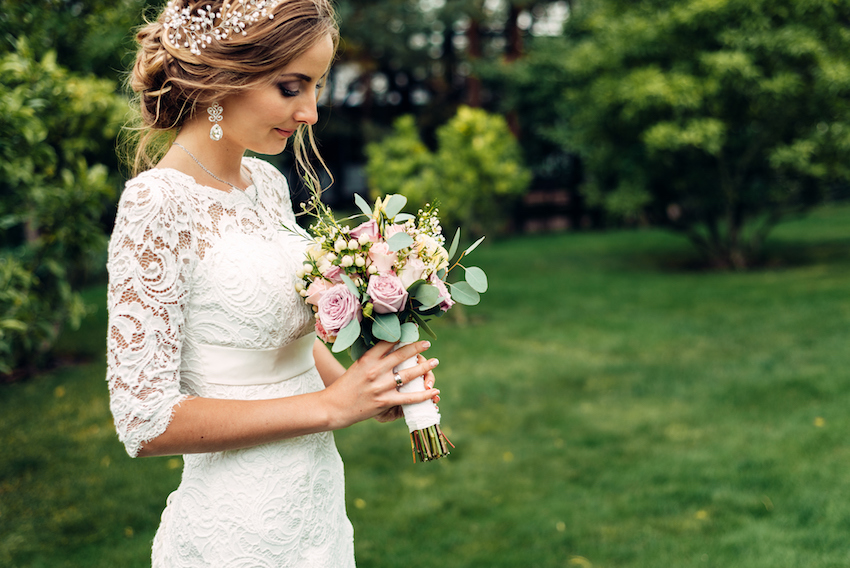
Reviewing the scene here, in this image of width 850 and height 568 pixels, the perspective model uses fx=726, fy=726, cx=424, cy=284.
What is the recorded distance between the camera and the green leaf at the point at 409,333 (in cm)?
183

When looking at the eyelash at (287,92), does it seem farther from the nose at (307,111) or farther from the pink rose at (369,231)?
the pink rose at (369,231)

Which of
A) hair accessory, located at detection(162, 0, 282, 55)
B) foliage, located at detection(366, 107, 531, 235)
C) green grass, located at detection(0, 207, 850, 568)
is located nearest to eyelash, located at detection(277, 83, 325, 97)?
hair accessory, located at detection(162, 0, 282, 55)

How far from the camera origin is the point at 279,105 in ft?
6.15

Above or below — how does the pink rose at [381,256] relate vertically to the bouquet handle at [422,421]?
above

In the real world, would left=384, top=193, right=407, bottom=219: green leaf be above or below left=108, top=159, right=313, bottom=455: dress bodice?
above

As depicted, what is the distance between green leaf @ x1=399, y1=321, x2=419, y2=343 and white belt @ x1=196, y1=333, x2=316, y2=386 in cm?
35

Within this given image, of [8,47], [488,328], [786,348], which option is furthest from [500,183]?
[8,47]

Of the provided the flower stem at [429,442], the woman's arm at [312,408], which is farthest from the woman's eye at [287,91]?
the flower stem at [429,442]

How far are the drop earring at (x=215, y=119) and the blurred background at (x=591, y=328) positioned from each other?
0.58 m

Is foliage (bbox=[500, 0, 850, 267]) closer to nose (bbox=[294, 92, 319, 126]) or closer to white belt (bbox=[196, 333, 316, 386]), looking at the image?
nose (bbox=[294, 92, 319, 126])

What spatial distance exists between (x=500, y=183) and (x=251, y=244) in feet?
30.3

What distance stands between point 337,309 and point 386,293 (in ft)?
0.42

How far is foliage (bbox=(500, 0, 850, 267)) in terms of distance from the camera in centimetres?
1162

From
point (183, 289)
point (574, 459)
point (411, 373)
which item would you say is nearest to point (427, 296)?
point (411, 373)
